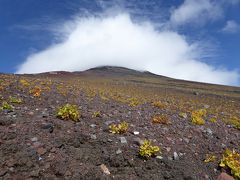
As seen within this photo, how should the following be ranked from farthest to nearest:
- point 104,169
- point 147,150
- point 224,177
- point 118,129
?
point 118,129, point 147,150, point 224,177, point 104,169

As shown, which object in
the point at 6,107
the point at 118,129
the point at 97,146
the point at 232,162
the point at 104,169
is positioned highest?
the point at 6,107

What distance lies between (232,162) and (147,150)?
8.49ft

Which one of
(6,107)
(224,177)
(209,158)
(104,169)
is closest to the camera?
(104,169)

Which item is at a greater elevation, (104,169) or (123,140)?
(123,140)

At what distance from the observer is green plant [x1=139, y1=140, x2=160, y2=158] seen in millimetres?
9164

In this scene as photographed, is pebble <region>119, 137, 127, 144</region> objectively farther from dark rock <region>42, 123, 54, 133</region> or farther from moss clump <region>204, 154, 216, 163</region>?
moss clump <region>204, 154, 216, 163</region>

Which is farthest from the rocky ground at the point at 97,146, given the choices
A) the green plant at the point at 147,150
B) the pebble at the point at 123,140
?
the green plant at the point at 147,150

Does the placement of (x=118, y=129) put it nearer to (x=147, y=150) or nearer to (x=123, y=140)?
(x=123, y=140)

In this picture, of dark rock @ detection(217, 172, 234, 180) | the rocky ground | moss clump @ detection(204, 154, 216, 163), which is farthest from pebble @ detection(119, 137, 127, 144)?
dark rock @ detection(217, 172, 234, 180)

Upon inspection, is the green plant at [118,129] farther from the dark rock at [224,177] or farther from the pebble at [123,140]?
the dark rock at [224,177]

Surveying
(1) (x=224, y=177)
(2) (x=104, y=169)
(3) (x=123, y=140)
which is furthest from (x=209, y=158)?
(2) (x=104, y=169)

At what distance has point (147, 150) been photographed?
30.2 ft

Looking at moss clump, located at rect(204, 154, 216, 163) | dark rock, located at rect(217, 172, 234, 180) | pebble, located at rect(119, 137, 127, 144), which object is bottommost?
dark rock, located at rect(217, 172, 234, 180)

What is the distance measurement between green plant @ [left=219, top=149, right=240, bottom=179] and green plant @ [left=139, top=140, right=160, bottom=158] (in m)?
2.03
